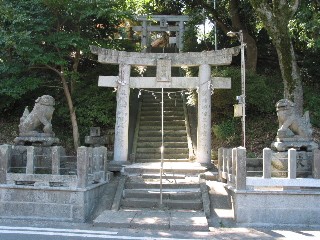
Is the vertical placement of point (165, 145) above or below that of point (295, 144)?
below

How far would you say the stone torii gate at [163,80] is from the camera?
1174 centimetres

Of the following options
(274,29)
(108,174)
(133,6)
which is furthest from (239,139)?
(133,6)

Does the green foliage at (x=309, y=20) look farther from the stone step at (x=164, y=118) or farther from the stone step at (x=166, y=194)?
the stone step at (x=166, y=194)

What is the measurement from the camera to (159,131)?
47.2 ft

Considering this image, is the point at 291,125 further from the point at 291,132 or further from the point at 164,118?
the point at 164,118

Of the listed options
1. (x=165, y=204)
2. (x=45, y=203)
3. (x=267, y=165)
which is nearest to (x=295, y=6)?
(x=267, y=165)

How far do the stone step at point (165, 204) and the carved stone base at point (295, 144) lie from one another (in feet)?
8.04

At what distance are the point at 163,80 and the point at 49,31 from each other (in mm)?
4582

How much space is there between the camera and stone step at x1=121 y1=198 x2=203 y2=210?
8604 mm

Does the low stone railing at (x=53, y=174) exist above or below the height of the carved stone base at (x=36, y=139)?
below

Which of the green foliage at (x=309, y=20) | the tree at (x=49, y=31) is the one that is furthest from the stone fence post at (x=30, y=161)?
the green foliage at (x=309, y=20)

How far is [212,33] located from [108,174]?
12273mm

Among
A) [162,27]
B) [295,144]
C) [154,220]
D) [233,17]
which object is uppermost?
[162,27]

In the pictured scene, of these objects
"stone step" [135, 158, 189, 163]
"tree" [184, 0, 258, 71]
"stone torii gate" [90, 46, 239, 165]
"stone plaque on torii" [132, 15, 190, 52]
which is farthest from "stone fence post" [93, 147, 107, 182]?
"stone plaque on torii" [132, 15, 190, 52]
